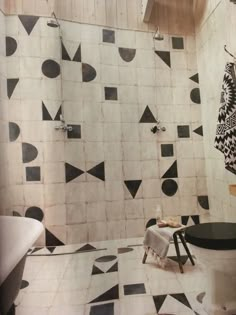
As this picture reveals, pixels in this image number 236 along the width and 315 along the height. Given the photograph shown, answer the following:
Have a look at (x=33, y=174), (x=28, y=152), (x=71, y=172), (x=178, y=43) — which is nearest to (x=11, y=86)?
(x=28, y=152)

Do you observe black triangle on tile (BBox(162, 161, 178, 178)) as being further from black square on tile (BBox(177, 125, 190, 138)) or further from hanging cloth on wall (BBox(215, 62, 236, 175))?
hanging cloth on wall (BBox(215, 62, 236, 175))

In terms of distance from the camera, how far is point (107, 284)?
4.45 ft

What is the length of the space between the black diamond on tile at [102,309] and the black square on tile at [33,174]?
684mm

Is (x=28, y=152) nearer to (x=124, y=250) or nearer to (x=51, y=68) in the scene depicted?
(x=51, y=68)

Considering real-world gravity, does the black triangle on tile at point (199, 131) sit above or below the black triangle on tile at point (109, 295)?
above

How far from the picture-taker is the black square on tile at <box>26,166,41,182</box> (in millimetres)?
1102

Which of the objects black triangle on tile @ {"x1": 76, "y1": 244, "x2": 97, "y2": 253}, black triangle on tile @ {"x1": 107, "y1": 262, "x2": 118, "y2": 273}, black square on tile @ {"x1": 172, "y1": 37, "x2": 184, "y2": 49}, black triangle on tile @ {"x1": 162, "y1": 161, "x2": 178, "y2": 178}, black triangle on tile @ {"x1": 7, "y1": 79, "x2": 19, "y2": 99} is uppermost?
black square on tile @ {"x1": 172, "y1": 37, "x2": 184, "y2": 49}

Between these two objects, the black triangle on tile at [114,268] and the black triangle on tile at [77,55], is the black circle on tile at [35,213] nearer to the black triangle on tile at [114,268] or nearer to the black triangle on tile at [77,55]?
the black triangle on tile at [114,268]

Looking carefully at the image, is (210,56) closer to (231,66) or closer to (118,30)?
(231,66)

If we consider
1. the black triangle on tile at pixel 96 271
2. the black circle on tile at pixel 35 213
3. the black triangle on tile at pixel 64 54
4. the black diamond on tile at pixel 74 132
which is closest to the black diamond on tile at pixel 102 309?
the black triangle on tile at pixel 96 271

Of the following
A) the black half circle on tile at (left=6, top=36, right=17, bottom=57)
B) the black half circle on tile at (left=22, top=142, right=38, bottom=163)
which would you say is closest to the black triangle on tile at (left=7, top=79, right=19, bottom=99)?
the black half circle on tile at (left=6, top=36, right=17, bottom=57)

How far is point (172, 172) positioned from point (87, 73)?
80cm

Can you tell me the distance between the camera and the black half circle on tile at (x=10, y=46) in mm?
1022

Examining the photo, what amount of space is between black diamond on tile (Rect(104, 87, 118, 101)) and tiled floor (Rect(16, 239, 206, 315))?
2.90 ft
